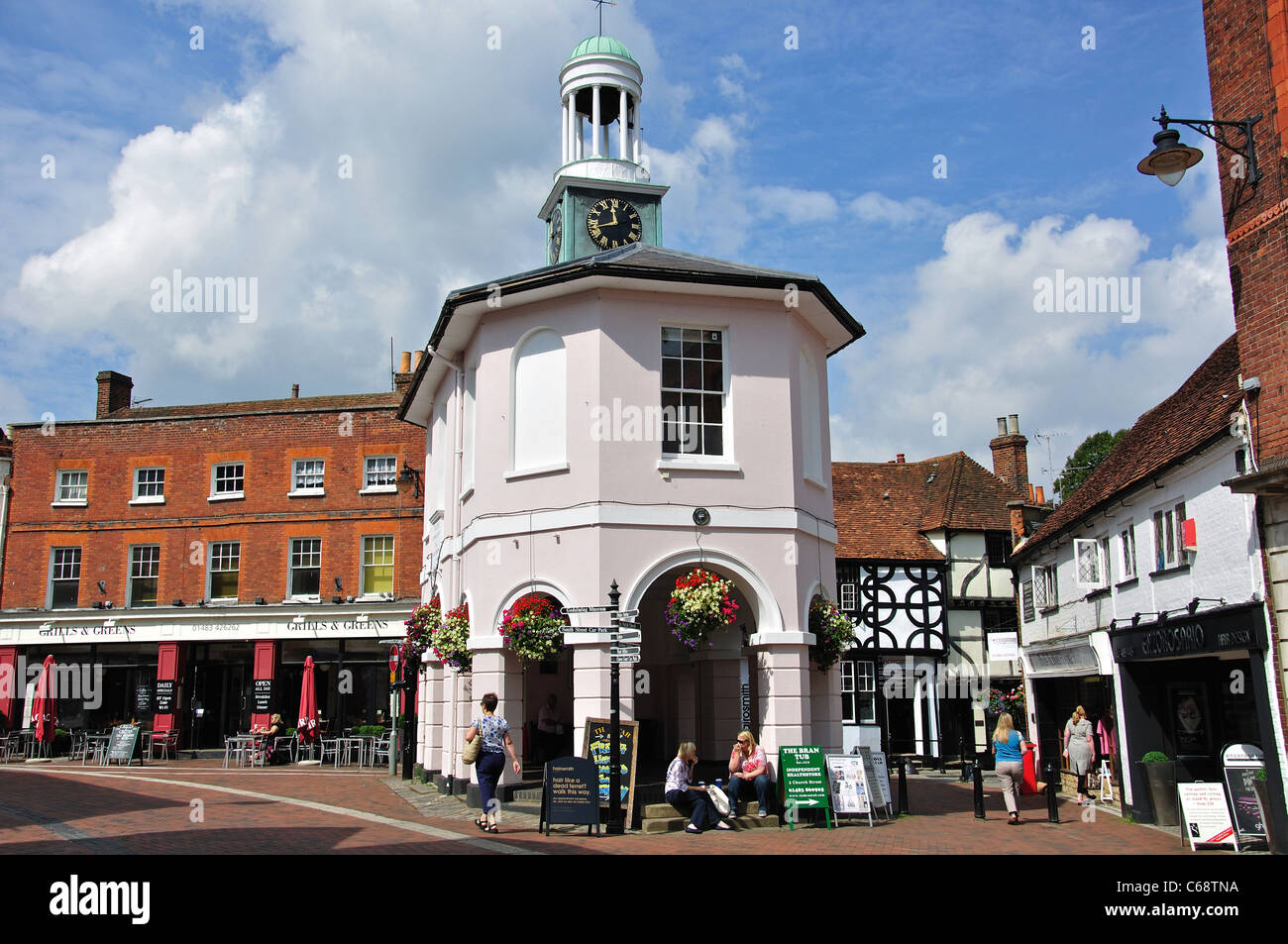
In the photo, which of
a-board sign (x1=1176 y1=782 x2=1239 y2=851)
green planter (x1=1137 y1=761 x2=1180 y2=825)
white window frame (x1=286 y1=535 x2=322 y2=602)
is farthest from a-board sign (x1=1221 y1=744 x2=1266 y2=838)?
white window frame (x1=286 y1=535 x2=322 y2=602)

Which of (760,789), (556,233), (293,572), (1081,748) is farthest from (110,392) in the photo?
(1081,748)

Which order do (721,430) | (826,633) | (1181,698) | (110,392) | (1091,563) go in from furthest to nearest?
(110,392) < (1091,563) < (1181,698) < (826,633) < (721,430)

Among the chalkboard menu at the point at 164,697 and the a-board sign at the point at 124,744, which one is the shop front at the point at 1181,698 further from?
the chalkboard menu at the point at 164,697

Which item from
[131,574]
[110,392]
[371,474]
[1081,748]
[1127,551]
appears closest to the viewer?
[1127,551]

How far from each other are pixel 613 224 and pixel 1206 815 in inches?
543

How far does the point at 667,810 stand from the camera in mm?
14180

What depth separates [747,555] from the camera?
15.6 meters

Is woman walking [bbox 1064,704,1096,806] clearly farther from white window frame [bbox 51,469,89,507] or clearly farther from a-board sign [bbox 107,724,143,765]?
white window frame [bbox 51,469,89,507]

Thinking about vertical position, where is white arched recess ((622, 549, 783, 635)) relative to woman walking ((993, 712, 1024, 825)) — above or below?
above

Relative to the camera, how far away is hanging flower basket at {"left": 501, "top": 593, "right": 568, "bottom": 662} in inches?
594

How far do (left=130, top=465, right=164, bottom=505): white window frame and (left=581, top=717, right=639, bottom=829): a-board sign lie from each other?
19762 millimetres

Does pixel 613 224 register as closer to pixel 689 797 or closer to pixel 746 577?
pixel 746 577

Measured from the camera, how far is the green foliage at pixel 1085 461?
146ft
